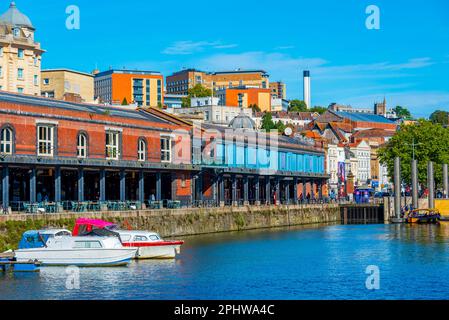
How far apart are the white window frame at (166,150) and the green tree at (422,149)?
60.2m

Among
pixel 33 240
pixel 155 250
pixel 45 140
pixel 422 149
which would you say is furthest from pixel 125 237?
pixel 422 149

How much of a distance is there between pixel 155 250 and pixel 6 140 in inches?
740

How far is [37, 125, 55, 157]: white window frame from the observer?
79375mm

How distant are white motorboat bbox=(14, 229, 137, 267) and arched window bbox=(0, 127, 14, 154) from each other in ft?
52.5

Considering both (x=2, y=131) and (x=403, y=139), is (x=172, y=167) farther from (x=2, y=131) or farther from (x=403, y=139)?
(x=403, y=139)

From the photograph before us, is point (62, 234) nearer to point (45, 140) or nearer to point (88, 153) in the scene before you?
point (45, 140)

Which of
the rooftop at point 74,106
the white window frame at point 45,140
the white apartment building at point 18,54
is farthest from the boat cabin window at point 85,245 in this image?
the white apartment building at point 18,54

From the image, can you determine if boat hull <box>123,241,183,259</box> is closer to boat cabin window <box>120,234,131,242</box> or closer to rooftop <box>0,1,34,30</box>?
boat cabin window <box>120,234,131,242</box>

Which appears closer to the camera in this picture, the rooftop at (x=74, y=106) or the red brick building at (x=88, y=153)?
the red brick building at (x=88, y=153)

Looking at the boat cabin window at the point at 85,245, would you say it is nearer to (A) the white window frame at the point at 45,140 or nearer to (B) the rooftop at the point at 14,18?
(A) the white window frame at the point at 45,140

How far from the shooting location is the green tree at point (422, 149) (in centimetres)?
14988

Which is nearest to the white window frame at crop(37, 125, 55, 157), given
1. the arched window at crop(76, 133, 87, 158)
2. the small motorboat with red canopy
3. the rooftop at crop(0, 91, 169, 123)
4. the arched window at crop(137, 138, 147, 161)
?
the rooftop at crop(0, 91, 169, 123)

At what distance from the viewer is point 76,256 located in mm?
60250
